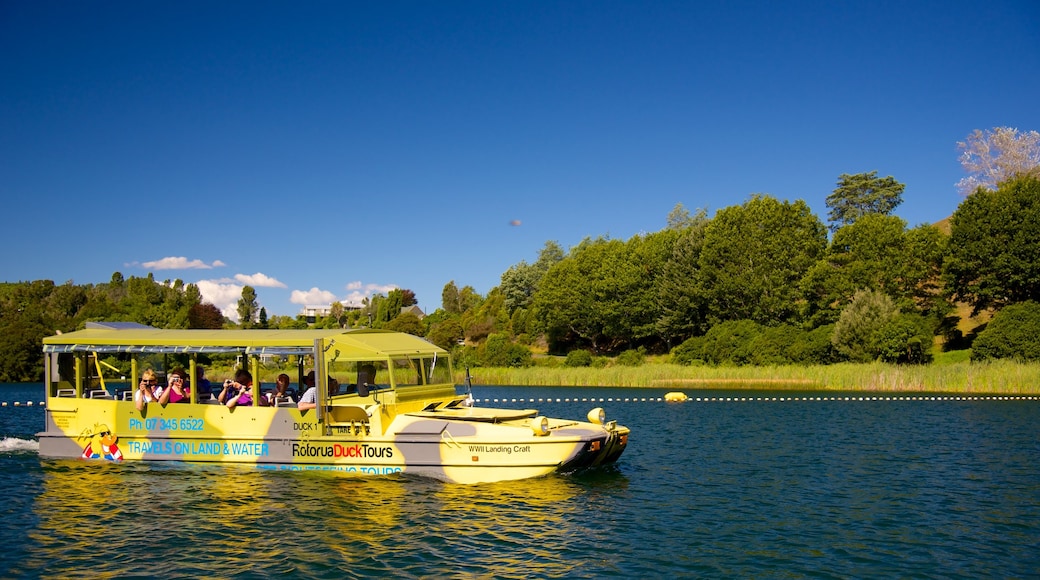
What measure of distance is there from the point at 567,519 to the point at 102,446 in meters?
12.5

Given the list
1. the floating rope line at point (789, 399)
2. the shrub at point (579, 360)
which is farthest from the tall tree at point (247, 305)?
the floating rope line at point (789, 399)

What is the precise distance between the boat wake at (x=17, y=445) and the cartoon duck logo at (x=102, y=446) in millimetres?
4138

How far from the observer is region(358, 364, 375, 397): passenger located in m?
19.4

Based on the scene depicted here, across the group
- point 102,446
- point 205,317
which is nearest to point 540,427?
point 102,446

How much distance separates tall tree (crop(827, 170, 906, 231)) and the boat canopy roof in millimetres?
102466

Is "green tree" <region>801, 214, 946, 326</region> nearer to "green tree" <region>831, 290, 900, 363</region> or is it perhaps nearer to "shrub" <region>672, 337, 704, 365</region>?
"green tree" <region>831, 290, 900, 363</region>

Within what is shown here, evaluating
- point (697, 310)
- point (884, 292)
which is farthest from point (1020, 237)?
point (697, 310)

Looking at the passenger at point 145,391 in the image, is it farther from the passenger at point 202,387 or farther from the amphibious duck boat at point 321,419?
the passenger at point 202,387

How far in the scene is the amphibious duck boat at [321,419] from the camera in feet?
58.6

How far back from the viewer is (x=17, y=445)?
2448cm

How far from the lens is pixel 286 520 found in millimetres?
15234

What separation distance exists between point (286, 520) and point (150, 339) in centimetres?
751

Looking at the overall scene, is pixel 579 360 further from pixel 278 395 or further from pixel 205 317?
pixel 278 395

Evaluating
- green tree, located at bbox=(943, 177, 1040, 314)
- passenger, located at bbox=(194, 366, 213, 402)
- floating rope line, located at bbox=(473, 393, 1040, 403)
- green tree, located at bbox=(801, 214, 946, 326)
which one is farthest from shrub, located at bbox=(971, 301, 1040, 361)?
passenger, located at bbox=(194, 366, 213, 402)
